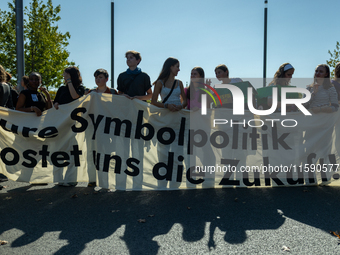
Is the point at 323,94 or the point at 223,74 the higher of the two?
the point at 223,74

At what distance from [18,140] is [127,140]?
1.79 metres

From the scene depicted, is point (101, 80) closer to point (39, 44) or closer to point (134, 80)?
point (134, 80)

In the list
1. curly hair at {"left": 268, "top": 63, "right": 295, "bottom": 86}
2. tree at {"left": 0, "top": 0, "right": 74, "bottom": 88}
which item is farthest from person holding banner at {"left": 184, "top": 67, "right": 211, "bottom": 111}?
tree at {"left": 0, "top": 0, "right": 74, "bottom": 88}

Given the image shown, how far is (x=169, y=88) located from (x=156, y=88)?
215mm

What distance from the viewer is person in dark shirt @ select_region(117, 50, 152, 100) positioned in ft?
17.8

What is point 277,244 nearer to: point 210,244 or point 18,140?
point 210,244

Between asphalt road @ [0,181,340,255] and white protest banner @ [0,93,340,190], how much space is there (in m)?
0.23

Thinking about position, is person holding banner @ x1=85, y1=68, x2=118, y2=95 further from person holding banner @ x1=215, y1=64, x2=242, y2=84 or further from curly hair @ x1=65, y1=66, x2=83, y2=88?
person holding banner @ x1=215, y1=64, x2=242, y2=84

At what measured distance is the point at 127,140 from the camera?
200 inches

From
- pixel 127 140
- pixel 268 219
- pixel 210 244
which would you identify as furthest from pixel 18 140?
pixel 268 219

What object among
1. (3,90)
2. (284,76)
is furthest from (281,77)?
(3,90)

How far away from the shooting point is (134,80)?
17.8ft

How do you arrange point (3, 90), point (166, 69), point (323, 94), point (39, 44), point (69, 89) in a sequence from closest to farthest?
point (166, 69)
point (69, 89)
point (323, 94)
point (3, 90)
point (39, 44)

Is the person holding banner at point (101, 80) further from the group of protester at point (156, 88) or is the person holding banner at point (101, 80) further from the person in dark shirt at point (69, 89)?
the person in dark shirt at point (69, 89)
